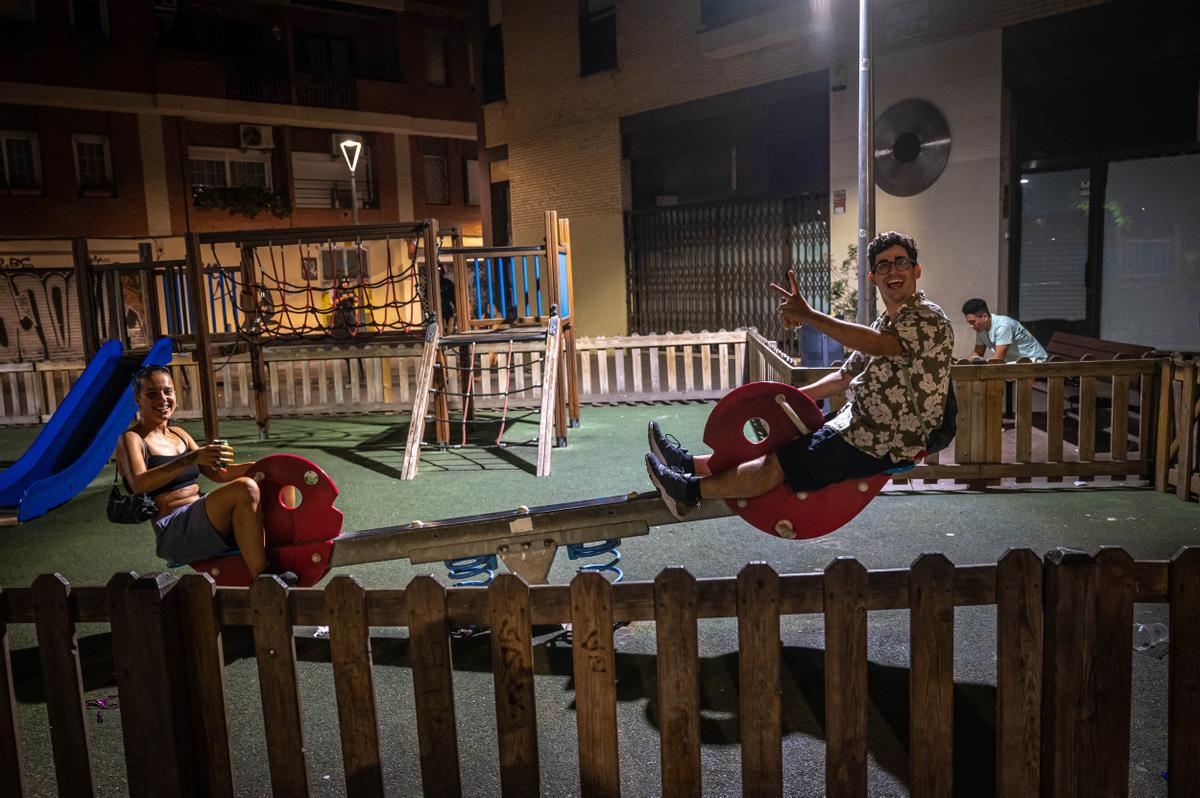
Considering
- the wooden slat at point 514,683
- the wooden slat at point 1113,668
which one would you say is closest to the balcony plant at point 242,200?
the wooden slat at point 514,683

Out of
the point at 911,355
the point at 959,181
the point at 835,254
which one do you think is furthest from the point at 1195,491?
the point at 835,254

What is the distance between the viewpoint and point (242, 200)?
89.5ft

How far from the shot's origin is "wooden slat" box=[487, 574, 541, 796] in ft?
8.80

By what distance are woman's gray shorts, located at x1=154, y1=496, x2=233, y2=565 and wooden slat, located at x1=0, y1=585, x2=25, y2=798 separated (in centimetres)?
137

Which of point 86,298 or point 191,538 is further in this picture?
point 86,298

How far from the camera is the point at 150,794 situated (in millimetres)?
2805

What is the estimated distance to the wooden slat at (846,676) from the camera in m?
2.66

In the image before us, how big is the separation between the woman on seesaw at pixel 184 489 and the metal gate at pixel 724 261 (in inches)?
518

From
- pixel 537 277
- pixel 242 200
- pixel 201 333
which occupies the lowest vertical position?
pixel 201 333

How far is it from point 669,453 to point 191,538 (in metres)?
2.41

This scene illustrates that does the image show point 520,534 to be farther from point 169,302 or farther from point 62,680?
point 169,302

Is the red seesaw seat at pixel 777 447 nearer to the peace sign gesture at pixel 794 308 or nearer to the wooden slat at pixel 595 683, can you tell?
the peace sign gesture at pixel 794 308

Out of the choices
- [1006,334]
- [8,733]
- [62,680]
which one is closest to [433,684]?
[62,680]

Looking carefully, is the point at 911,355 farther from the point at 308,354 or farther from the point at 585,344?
the point at 308,354
